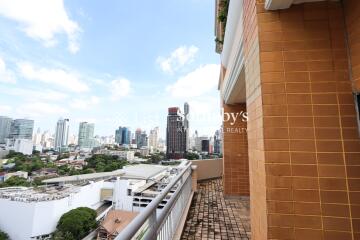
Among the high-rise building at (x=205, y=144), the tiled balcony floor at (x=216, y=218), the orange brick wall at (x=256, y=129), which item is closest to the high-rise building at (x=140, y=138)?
the high-rise building at (x=205, y=144)

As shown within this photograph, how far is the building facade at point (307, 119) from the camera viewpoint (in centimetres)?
116

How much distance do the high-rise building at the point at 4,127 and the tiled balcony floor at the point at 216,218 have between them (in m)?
69.4

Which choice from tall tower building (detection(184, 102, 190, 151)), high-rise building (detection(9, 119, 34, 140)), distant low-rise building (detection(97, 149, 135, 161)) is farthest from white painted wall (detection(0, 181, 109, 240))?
high-rise building (detection(9, 119, 34, 140))

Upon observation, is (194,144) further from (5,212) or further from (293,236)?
(5,212)

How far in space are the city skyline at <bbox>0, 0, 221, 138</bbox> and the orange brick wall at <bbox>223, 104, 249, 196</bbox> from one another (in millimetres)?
1260

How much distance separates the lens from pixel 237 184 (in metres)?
4.63

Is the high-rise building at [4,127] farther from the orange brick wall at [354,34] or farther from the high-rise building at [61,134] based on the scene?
the orange brick wall at [354,34]

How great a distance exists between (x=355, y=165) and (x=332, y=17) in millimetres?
1039

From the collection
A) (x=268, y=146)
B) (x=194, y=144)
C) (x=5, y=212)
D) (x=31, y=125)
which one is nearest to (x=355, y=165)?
(x=268, y=146)

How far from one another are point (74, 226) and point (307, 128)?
2428 cm

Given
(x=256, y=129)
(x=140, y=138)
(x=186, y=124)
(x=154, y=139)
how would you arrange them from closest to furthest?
(x=256, y=129) < (x=186, y=124) < (x=154, y=139) < (x=140, y=138)

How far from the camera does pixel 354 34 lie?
47.1 inches

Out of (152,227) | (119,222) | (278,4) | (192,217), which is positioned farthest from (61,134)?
(278,4)

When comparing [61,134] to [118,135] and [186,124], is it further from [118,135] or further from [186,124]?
[186,124]
